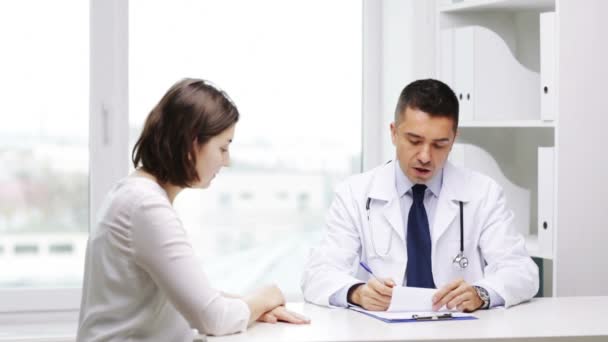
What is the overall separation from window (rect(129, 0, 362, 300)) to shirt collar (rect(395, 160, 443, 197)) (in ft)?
3.14

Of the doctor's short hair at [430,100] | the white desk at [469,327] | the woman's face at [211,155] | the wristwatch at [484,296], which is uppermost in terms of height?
the doctor's short hair at [430,100]

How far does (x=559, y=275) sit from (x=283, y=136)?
130 centimetres

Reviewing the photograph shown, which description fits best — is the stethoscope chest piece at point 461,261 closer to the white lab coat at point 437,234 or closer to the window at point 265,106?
the white lab coat at point 437,234

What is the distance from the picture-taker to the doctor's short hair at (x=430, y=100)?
248 cm

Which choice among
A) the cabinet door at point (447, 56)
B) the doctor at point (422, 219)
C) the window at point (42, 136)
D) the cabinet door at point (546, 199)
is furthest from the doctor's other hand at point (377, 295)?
the window at point (42, 136)

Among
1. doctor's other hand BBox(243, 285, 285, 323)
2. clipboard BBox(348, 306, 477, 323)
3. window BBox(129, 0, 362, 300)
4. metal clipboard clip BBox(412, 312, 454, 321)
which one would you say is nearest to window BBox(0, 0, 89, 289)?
window BBox(129, 0, 362, 300)

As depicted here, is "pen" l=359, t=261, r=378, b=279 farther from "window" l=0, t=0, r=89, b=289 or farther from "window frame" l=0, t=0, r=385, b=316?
"window" l=0, t=0, r=89, b=289

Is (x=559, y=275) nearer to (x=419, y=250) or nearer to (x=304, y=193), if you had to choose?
(x=419, y=250)

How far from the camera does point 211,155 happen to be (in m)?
1.96

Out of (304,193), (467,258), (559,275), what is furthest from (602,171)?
(304,193)

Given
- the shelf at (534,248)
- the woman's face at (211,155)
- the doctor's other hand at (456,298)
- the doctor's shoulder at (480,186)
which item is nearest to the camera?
the woman's face at (211,155)

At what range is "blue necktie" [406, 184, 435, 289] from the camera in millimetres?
2521

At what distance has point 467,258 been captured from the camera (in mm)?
2553

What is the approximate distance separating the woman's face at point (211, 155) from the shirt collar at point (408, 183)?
0.76 meters
